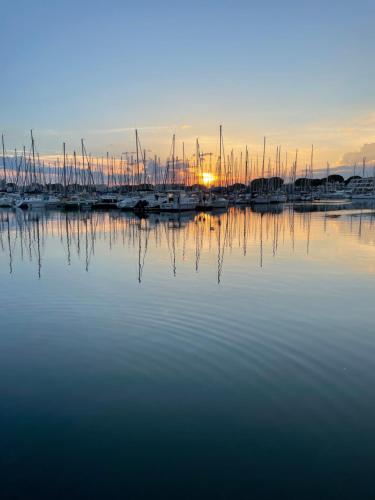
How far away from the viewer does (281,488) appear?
4.77 meters

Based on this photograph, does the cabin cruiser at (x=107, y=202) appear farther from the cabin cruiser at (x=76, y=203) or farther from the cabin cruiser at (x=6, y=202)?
the cabin cruiser at (x=6, y=202)

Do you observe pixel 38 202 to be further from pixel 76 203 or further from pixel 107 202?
pixel 107 202

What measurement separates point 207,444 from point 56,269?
1433cm

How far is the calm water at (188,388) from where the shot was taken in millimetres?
4965

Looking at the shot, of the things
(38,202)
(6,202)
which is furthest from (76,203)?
(6,202)

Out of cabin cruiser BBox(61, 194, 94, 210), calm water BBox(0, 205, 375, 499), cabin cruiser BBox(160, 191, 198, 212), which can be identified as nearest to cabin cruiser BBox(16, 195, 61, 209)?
cabin cruiser BBox(61, 194, 94, 210)

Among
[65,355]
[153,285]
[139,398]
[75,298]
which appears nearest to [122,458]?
[139,398]

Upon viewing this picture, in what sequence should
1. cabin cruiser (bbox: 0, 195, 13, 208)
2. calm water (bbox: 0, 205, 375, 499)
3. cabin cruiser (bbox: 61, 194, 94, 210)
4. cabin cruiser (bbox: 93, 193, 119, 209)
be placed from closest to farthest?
1. calm water (bbox: 0, 205, 375, 499)
2. cabin cruiser (bbox: 93, 193, 119, 209)
3. cabin cruiser (bbox: 61, 194, 94, 210)
4. cabin cruiser (bbox: 0, 195, 13, 208)

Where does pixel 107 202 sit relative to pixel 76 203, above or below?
above

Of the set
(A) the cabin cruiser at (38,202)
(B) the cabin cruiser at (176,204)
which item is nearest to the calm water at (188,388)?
(B) the cabin cruiser at (176,204)

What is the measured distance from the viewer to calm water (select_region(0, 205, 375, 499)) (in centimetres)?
496

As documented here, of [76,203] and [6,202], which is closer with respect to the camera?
[76,203]

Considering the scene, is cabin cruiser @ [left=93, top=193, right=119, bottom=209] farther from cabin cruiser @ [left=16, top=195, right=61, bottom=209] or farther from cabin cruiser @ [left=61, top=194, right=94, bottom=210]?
cabin cruiser @ [left=16, top=195, right=61, bottom=209]

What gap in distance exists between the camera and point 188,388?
7.08 m
